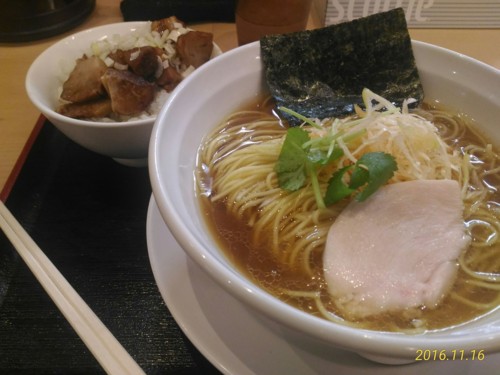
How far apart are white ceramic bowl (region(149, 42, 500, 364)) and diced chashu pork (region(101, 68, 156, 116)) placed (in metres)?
0.35

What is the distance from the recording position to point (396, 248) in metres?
0.99

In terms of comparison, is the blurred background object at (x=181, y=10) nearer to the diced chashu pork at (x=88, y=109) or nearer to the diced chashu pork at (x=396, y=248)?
the diced chashu pork at (x=88, y=109)

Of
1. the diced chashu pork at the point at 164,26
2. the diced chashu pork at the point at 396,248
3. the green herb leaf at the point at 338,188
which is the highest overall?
the diced chashu pork at the point at 164,26

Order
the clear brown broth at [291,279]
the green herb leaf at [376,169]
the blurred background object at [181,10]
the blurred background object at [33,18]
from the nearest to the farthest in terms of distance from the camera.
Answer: the clear brown broth at [291,279] < the green herb leaf at [376,169] < the blurred background object at [33,18] < the blurred background object at [181,10]

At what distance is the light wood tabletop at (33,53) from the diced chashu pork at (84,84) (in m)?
0.32

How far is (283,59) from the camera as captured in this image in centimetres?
140

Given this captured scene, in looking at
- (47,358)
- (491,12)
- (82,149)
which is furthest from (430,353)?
(491,12)

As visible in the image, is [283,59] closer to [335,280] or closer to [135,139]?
[135,139]

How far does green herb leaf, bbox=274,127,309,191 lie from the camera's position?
1104mm

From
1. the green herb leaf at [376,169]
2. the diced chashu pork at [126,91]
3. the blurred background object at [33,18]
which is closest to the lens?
the green herb leaf at [376,169]

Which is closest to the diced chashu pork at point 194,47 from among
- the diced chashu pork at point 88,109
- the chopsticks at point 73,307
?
the diced chashu pork at point 88,109

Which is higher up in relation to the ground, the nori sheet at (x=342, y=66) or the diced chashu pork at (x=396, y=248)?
the nori sheet at (x=342, y=66)

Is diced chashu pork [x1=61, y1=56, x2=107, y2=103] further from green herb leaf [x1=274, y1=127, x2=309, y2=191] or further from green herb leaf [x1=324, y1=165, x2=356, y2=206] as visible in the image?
green herb leaf [x1=324, y1=165, x2=356, y2=206]

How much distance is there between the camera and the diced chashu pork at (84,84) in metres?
1.52
